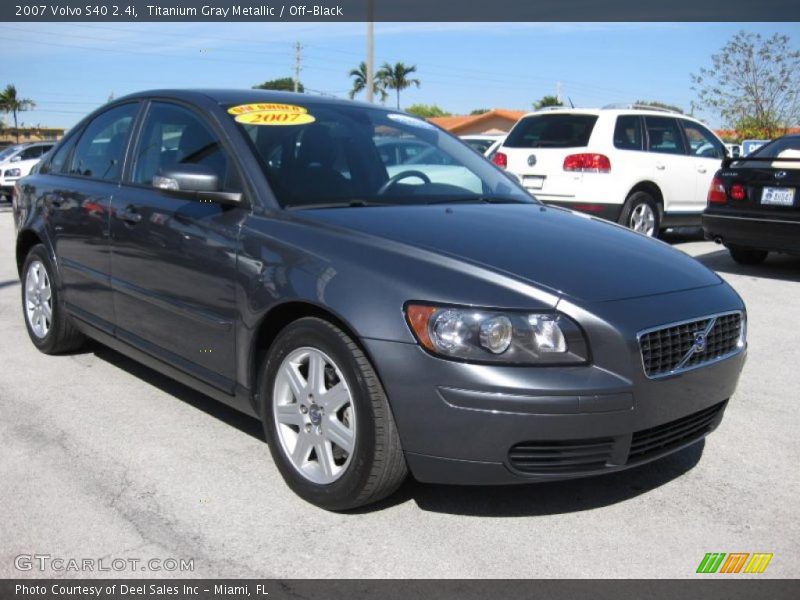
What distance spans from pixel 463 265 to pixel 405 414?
57 centimetres

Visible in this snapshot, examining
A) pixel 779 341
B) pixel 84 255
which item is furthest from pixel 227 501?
pixel 779 341

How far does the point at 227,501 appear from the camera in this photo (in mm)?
3355

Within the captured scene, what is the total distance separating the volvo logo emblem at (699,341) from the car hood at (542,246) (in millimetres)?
197

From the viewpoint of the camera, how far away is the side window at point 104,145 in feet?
15.4

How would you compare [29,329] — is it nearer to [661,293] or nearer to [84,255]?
[84,255]

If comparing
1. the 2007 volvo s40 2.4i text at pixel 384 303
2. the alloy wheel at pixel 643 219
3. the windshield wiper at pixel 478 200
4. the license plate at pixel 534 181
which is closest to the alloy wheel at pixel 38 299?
the 2007 volvo s40 2.4i text at pixel 384 303

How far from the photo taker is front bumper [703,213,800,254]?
26.9 ft

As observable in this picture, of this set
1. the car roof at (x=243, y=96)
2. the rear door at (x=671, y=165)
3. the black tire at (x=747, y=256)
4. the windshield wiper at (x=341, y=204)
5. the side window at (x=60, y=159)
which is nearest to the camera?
the windshield wiper at (x=341, y=204)

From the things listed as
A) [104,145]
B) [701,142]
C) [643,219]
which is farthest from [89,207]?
[701,142]

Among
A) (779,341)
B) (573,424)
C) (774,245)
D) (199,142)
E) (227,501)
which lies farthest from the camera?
(774,245)

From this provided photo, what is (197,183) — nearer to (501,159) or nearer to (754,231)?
(754,231)

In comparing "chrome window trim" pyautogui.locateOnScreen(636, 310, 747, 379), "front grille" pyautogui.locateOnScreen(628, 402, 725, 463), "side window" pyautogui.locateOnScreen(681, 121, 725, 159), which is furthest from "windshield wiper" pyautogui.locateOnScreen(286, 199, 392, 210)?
"side window" pyautogui.locateOnScreen(681, 121, 725, 159)

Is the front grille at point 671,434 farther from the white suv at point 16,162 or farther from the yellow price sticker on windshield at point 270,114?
the white suv at point 16,162

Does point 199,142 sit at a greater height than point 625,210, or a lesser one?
greater
